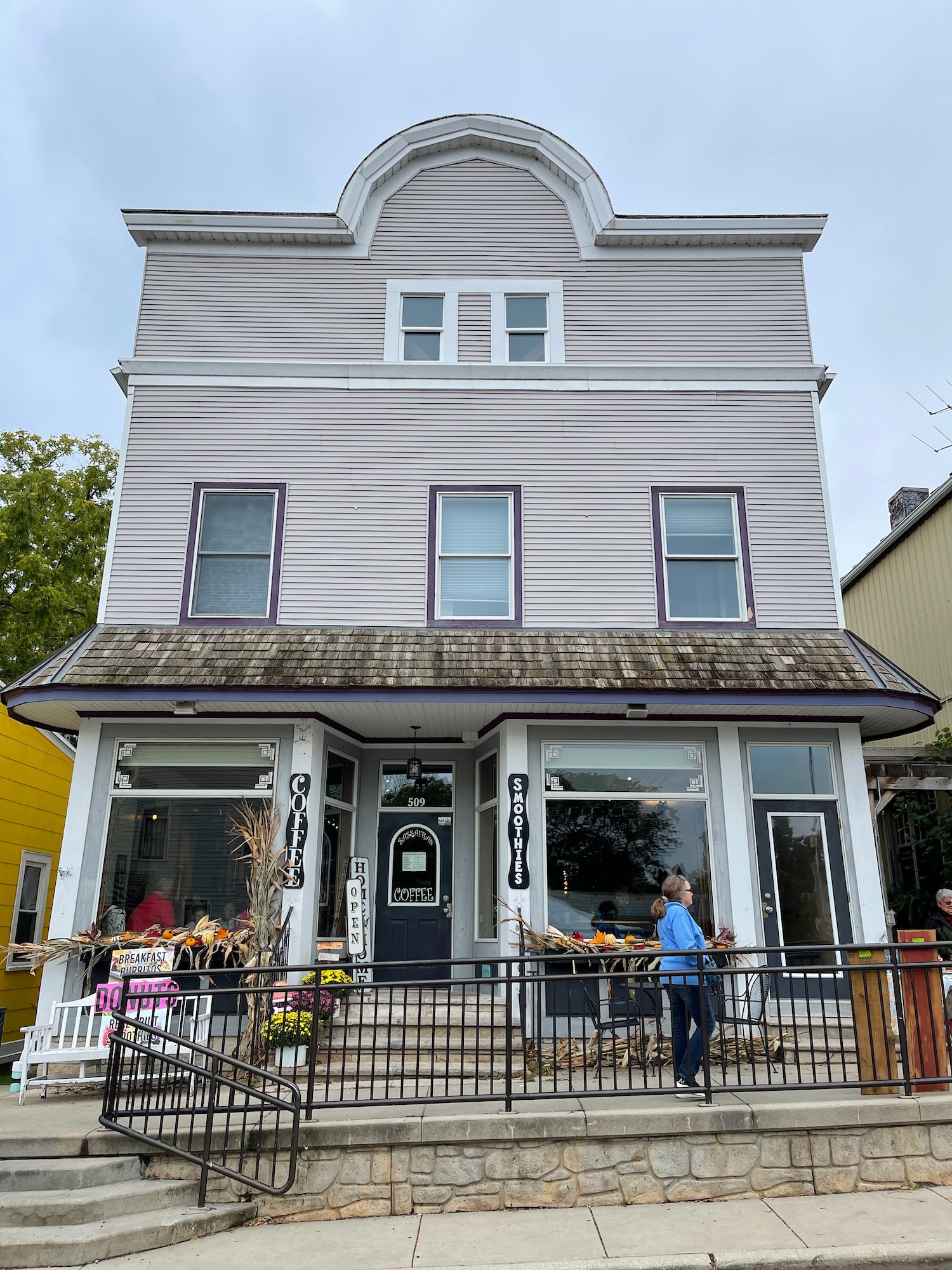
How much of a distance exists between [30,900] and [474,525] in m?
8.36

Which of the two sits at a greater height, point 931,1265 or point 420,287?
point 420,287

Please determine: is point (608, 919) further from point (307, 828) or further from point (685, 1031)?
point (307, 828)

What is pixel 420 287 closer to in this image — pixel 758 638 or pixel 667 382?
pixel 667 382

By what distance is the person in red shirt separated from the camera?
33.4ft

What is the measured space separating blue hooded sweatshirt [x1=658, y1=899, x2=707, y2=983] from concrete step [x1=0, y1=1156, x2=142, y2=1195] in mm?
4176

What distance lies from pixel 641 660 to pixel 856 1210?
5.54 metres

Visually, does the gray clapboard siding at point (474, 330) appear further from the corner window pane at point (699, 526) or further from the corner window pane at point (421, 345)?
the corner window pane at point (699, 526)

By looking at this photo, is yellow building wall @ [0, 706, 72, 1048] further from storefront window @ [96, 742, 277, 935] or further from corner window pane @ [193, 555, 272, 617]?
corner window pane @ [193, 555, 272, 617]

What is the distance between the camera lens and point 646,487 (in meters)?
11.6

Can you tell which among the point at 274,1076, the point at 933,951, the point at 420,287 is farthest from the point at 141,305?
the point at 933,951

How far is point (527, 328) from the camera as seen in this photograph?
40.3ft

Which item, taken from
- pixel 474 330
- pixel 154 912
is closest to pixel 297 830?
pixel 154 912

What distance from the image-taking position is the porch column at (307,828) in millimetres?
10000

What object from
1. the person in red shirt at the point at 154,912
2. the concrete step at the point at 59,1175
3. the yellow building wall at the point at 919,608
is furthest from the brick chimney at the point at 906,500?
the concrete step at the point at 59,1175
